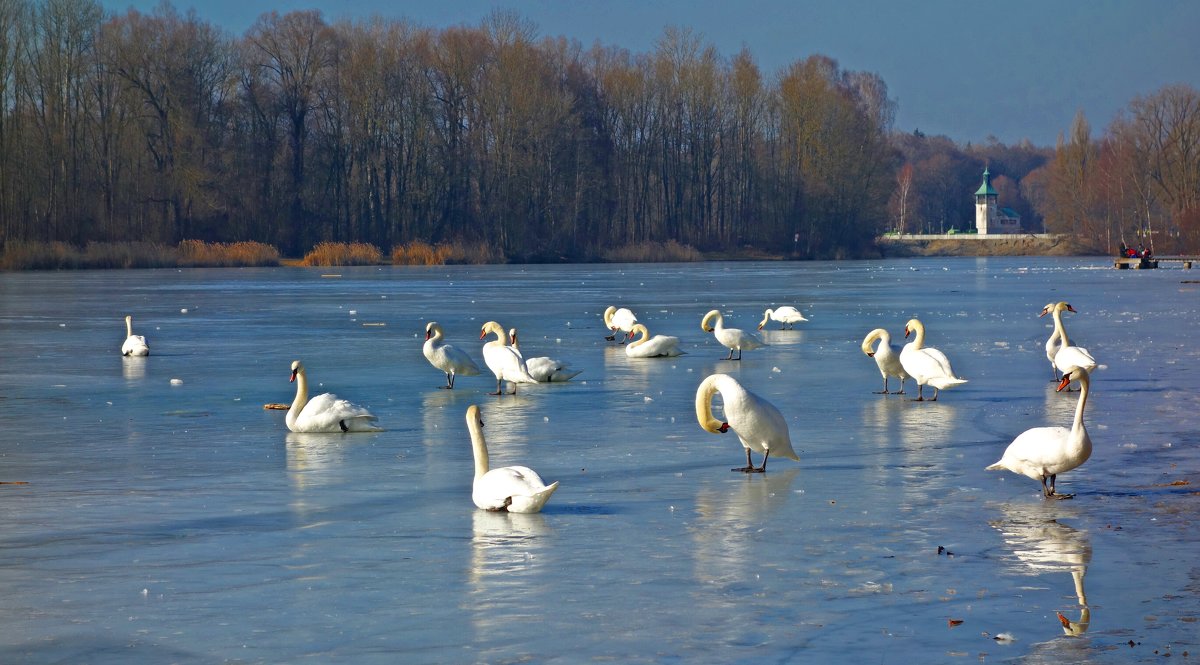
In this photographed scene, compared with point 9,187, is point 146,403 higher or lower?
lower

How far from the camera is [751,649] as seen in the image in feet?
16.8

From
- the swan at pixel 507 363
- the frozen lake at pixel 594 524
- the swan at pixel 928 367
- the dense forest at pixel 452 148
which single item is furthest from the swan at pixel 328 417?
the dense forest at pixel 452 148

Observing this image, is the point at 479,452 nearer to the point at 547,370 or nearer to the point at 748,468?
Result: the point at 748,468

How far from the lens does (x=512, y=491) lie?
746 cm

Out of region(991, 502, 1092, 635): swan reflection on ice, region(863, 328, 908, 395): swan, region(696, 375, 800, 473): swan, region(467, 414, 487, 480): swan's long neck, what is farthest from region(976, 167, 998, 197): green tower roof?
region(467, 414, 487, 480): swan's long neck

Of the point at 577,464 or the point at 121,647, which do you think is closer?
the point at 121,647

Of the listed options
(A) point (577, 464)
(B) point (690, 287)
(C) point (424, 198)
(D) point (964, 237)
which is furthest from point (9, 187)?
(D) point (964, 237)

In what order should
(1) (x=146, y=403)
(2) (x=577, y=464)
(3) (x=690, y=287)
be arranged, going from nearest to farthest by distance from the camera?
(2) (x=577, y=464) < (1) (x=146, y=403) < (3) (x=690, y=287)

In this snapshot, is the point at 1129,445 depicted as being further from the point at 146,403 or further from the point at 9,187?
the point at 9,187

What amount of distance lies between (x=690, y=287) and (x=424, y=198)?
133ft

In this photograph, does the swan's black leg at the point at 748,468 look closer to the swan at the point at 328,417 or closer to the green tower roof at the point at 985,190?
the swan at the point at 328,417

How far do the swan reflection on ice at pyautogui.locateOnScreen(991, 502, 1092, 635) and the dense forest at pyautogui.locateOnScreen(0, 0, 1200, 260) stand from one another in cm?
5880

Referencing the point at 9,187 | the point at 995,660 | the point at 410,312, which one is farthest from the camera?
the point at 9,187

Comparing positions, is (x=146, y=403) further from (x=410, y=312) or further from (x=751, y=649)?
(x=410, y=312)
